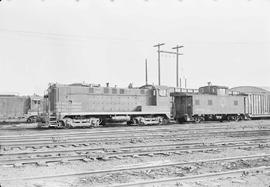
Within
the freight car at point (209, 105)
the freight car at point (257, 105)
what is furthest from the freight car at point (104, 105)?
the freight car at point (257, 105)

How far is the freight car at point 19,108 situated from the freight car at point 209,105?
13.5m

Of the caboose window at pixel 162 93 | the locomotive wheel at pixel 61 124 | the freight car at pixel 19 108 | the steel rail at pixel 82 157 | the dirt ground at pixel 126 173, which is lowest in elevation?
the dirt ground at pixel 126 173

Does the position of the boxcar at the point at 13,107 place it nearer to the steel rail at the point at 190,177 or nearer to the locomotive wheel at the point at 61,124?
the locomotive wheel at the point at 61,124

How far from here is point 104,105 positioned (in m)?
22.3

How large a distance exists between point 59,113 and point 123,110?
16.2 ft

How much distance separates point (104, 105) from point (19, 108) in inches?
482

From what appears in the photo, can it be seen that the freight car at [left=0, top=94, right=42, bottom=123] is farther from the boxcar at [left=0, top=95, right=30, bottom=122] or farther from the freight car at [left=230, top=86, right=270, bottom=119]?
the freight car at [left=230, top=86, right=270, bottom=119]

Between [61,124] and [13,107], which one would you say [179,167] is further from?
[13,107]

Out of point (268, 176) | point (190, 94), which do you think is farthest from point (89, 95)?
point (268, 176)

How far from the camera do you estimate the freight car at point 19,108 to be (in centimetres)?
2970

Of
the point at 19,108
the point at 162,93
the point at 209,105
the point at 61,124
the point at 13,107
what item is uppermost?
the point at 162,93

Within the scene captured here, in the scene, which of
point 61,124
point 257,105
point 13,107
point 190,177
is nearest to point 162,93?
point 61,124

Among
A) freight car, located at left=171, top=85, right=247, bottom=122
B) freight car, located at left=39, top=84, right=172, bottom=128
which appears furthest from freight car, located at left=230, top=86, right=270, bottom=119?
freight car, located at left=39, top=84, right=172, bottom=128

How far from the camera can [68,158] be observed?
9.01m
